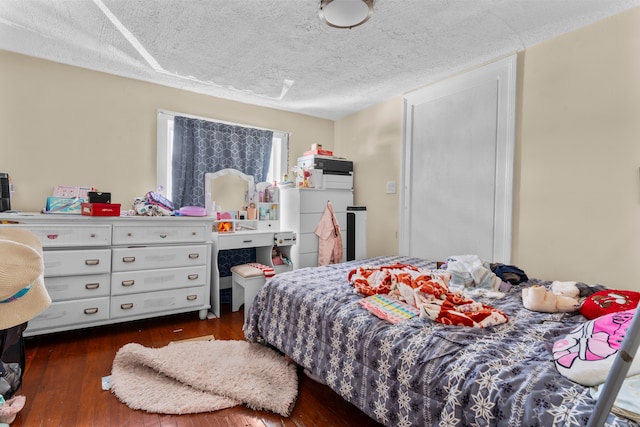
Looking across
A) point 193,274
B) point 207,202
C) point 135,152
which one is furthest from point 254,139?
point 193,274

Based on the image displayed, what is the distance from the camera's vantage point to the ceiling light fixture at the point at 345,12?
194 cm

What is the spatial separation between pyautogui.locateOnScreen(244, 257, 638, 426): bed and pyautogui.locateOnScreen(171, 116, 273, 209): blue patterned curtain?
6.81 ft

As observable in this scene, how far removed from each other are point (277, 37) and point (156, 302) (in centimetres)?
244

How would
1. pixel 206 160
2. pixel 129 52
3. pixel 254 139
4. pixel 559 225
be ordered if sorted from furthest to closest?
pixel 254 139, pixel 206 160, pixel 129 52, pixel 559 225

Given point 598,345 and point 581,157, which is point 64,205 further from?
point 581,157

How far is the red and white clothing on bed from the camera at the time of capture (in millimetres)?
1409

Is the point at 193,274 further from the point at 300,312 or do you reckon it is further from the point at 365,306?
the point at 365,306

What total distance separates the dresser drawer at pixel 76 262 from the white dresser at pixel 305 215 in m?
1.86

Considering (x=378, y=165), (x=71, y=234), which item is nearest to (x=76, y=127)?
(x=71, y=234)

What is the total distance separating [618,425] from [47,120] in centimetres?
401

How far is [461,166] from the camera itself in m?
3.03

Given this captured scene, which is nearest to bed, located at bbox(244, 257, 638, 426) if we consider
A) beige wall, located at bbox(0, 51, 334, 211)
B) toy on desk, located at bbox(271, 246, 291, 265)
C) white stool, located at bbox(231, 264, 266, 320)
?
white stool, located at bbox(231, 264, 266, 320)

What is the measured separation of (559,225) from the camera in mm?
2406

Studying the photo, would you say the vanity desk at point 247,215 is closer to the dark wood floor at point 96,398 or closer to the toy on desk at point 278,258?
the toy on desk at point 278,258
